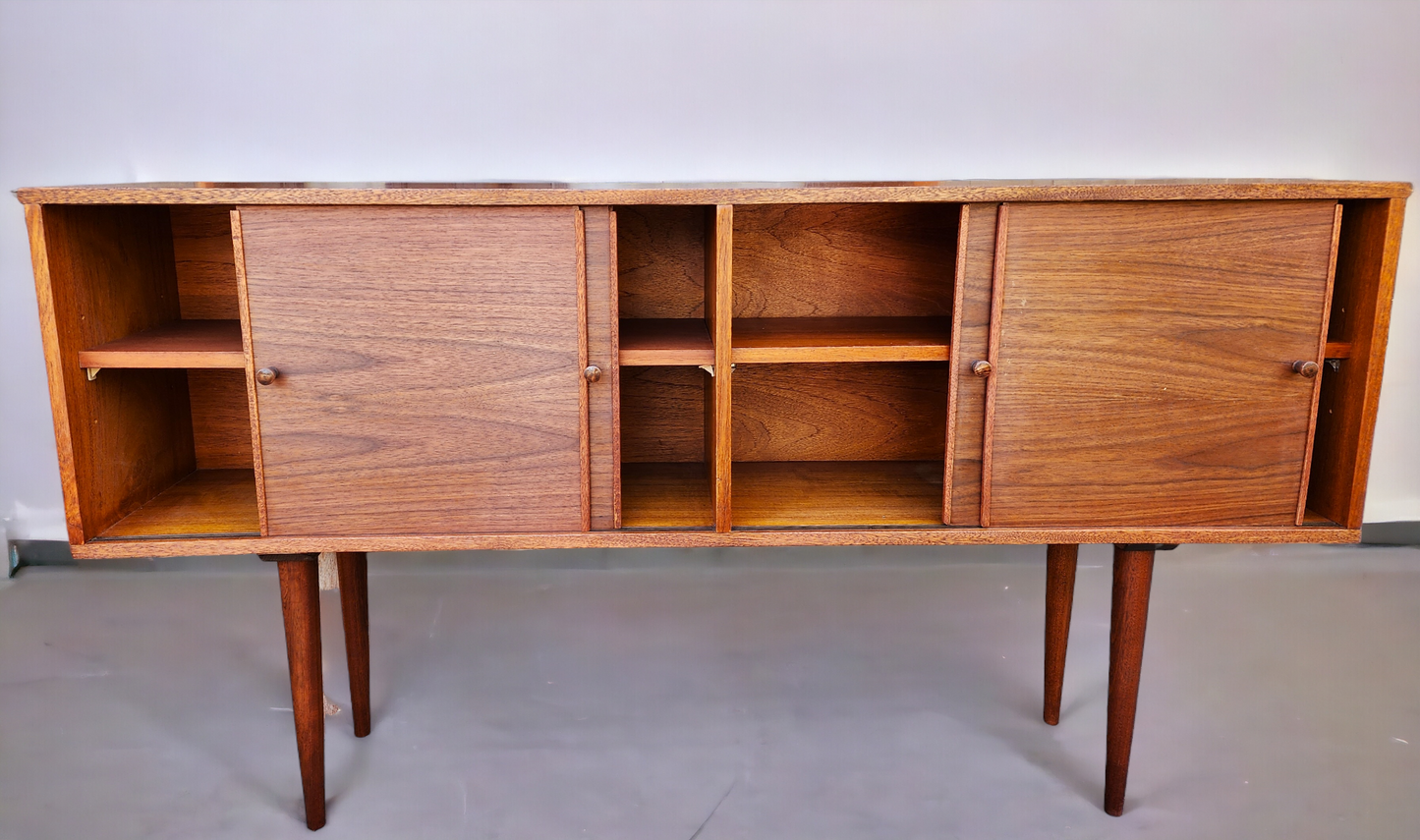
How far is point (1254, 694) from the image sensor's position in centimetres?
201

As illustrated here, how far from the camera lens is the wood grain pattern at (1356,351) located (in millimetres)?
1306

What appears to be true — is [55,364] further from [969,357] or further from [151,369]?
[969,357]

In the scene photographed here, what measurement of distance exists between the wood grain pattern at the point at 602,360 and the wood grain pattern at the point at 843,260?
0.47m

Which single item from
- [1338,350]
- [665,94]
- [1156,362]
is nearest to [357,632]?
[1156,362]

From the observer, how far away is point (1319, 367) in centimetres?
135

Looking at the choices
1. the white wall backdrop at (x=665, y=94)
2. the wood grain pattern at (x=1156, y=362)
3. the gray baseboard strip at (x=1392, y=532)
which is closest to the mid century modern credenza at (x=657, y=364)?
the wood grain pattern at (x=1156, y=362)

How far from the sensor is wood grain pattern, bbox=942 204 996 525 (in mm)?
1309

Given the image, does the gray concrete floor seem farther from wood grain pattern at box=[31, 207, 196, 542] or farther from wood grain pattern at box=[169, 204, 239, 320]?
wood grain pattern at box=[169, 204, 239, 320]

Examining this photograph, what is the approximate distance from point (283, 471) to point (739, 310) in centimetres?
81

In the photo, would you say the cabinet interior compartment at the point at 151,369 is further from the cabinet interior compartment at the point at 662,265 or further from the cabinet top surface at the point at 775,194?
the cabinet interior compartment at the point at 662,265

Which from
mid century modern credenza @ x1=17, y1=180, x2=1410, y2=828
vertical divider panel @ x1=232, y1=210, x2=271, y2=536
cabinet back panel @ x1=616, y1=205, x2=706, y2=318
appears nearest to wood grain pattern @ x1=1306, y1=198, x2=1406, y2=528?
mid century modern credenza @ x1=17, y1=180, x2=1410, y2=828

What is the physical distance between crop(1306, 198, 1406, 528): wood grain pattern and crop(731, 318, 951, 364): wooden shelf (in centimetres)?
55

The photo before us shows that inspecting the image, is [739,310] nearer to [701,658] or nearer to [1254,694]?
[701,658]

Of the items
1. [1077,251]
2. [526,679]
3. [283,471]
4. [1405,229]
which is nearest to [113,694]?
[526,679]
